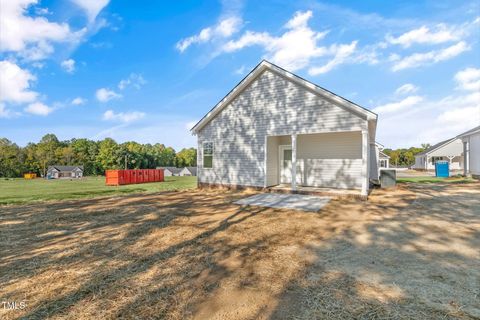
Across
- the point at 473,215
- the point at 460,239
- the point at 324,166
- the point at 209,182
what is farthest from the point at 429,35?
the point at 209,182

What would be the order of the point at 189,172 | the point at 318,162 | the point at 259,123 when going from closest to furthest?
the point at 259,123, the point at 318,162, the point at 189,172

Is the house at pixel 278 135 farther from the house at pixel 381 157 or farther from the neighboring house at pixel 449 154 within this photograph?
the neighboring house at pixel 449 154

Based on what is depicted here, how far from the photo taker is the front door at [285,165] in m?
13.2

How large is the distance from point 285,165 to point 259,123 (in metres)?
3.08

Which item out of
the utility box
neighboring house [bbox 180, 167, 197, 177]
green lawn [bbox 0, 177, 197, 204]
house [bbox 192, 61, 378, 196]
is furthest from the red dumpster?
neighboring house [bbox 180, 167, 197, 177]

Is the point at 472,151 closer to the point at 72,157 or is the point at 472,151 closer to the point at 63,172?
the point at 63,172

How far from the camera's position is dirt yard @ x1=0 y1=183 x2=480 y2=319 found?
2.59 metres

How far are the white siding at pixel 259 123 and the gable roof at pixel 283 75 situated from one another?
200 millimetres

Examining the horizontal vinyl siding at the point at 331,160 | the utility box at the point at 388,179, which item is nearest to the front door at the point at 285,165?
the horizontal vinyl siding at the point at 331,160

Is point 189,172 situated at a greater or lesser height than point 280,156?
lesser

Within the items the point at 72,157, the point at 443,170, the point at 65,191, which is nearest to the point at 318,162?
the point at 65,191

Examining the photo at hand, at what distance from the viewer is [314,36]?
13227mm

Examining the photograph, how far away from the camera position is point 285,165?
13.3m

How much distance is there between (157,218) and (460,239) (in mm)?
7199
